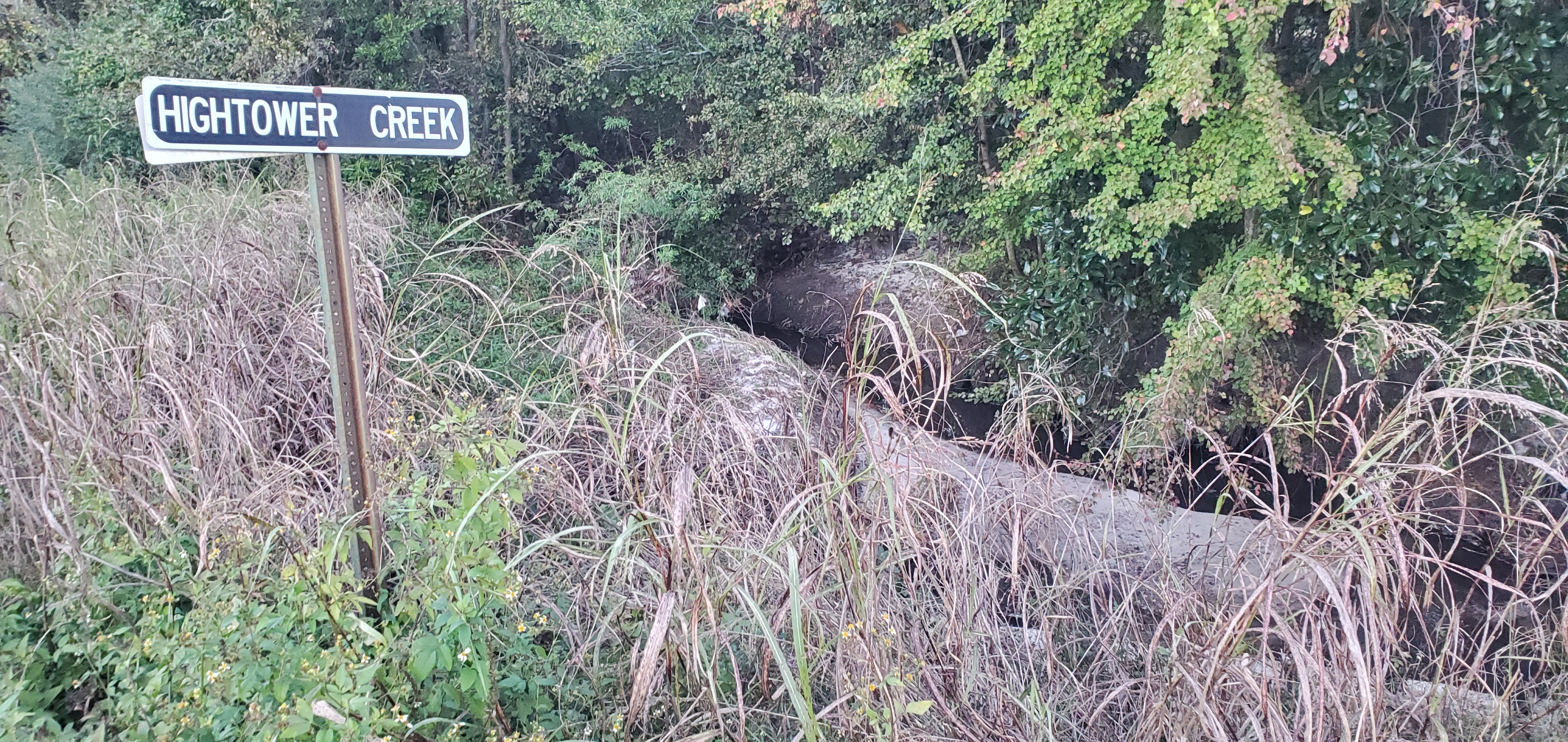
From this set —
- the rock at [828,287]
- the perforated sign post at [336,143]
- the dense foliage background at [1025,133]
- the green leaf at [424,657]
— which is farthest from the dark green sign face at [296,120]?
the rock at [828,287]

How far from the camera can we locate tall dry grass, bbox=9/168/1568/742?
1835 millimetres

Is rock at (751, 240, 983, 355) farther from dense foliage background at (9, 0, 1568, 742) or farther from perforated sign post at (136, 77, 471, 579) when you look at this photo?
perforated sign post at (136, 77, 471, 579)

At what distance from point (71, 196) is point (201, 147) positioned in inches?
119

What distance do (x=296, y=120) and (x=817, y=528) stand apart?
5.17ft

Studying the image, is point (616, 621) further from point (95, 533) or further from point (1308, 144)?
point (1308, 144)

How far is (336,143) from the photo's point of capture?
1.92 metres

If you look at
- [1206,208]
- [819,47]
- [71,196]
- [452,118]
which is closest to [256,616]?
[452,118]

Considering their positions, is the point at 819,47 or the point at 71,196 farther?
the point at 819,47

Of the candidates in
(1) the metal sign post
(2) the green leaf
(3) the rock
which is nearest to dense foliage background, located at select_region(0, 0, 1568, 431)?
(3) the rock

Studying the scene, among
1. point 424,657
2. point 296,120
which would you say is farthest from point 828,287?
point 424,657

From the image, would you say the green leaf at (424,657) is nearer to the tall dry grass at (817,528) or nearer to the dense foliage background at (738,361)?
the dense foliage background at (738,361)

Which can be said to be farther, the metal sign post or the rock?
the rock

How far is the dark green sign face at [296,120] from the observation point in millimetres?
1663

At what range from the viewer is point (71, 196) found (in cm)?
392
